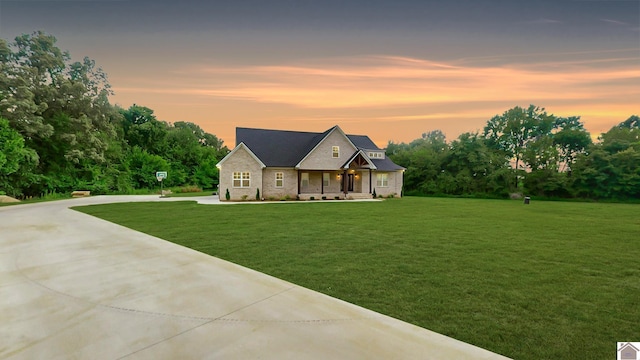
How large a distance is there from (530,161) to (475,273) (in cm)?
4044

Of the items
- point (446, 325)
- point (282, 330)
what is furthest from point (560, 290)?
point (282, 330)

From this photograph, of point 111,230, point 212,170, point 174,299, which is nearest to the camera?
point 174,299

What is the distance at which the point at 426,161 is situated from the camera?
4231 cm

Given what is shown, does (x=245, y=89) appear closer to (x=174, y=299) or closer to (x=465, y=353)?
(x=174, y=299)

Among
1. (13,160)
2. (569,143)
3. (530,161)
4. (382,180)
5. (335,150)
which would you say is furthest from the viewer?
(569,143)

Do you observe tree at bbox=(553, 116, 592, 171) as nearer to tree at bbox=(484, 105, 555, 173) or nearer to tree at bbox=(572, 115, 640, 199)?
tree at bbox=(572, 115, 640, 199)

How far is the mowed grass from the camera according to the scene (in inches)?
134

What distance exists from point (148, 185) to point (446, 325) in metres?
49.7

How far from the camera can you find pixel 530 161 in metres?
37.3

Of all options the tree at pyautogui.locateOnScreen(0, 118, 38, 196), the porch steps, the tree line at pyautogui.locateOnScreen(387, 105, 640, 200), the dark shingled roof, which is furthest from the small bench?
A: the tree line at pyautogui.locateOnScreen(387, 105, 640, 200)

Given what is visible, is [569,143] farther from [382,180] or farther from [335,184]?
[335,184]

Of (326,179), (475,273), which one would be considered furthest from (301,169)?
(475,273)

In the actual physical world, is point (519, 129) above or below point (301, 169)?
above

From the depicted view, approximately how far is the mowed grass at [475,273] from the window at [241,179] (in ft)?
44.0
